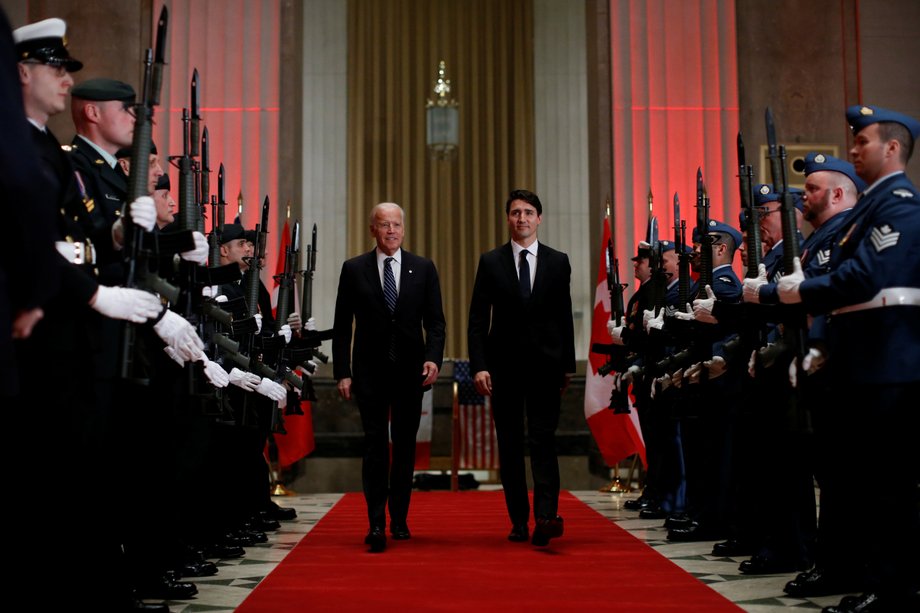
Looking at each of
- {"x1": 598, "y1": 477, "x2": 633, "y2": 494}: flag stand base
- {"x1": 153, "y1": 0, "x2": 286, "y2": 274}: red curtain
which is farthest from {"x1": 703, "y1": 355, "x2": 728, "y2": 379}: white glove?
{"x1": 153, "y1": 0, "x2": 286, "y2": 274}: red curtain

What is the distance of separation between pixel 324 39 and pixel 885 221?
34.4 ft

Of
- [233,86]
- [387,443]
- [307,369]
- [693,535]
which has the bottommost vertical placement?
[693,535]

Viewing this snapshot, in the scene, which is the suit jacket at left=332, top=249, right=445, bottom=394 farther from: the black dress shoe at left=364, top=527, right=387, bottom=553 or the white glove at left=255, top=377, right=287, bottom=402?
the black dress shoe at left=364, top=527, right=387, bottom=553

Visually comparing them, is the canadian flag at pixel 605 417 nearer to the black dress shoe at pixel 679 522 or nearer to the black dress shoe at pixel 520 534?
the black dress shoe at pixel 679 522

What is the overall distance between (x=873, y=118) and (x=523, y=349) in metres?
2.05

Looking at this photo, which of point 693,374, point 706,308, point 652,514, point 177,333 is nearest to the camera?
point 177,333

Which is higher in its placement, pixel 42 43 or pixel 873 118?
pixel 42 43

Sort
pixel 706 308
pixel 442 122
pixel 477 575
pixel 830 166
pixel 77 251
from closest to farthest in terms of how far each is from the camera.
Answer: pixel 77 251, pixel 477 575, pixel 830 166, pixel 706 308, pixel 442 122

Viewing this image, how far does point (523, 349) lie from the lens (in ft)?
16.9

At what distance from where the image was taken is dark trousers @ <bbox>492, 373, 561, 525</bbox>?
502 centimetres

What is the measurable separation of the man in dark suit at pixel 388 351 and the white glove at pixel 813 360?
199 centimetres

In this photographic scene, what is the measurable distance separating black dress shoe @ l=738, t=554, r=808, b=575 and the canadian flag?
3.93 meters

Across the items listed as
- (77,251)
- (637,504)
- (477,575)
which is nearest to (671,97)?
(637,504)

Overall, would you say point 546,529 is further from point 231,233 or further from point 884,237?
point 231,233
